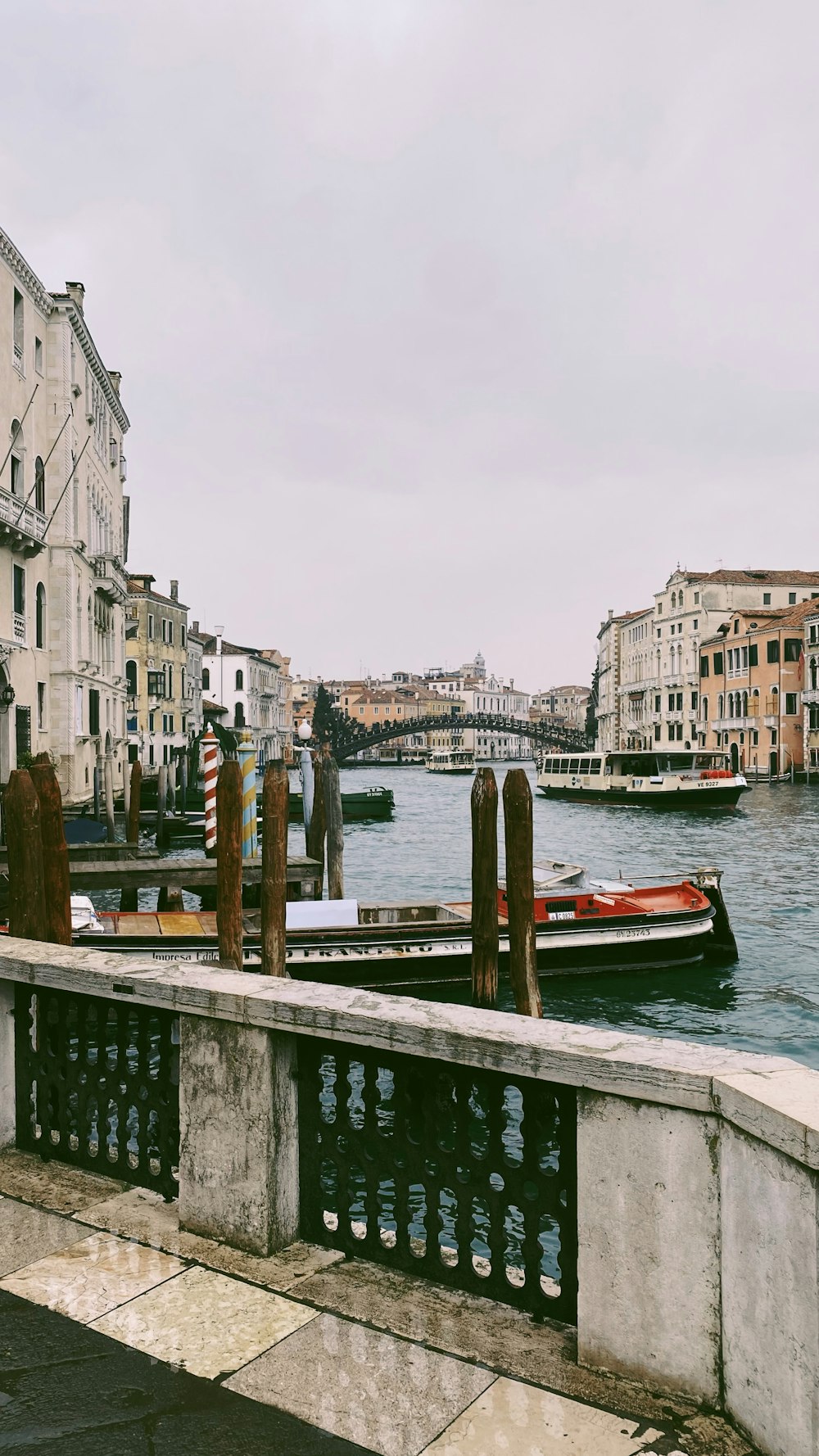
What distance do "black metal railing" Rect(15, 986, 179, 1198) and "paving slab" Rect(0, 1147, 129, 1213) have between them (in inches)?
1.3

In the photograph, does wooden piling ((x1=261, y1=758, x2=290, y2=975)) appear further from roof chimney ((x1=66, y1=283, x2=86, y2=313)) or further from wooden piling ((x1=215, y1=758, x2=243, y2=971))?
roof chimney ((x1=66, y1=283, x2=86, y2=313))

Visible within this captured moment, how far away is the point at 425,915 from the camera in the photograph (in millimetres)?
12086

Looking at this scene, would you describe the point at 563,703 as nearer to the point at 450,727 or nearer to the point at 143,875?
the point at 450,727

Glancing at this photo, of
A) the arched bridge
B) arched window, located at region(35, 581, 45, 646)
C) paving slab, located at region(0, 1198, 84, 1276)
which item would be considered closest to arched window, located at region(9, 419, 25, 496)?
arched window, located at region(35, 581, 45, 646)

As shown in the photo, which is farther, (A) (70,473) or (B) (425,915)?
(A) (70,473)

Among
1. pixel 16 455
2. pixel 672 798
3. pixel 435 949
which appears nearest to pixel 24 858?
pixel 435 949

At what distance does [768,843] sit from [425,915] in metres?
17.4

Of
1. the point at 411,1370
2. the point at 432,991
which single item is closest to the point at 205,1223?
the point at 411,1370

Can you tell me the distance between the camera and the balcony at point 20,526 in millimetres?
20922

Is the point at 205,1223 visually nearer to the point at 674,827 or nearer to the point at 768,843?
the point at 768,843

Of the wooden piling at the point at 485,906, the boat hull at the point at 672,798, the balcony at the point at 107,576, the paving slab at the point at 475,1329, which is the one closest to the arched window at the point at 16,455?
the balcony at the point at 107,576

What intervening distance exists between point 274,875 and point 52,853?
1.73 metres

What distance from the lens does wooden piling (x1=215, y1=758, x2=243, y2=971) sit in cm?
802

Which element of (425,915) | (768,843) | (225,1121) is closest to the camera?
(225,1121)
